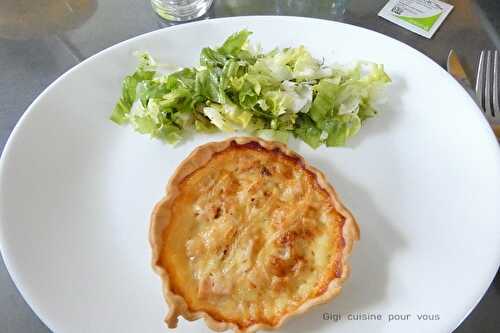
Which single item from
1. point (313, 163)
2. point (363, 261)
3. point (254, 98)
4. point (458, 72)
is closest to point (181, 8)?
point (254, 98)

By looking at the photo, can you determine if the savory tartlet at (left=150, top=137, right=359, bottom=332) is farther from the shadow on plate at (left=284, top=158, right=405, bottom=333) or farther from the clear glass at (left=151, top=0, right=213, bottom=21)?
the clear glass at (left=151, top=0, right=213, bottom=21)

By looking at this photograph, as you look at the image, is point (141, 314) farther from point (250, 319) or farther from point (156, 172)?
point (156, 172)

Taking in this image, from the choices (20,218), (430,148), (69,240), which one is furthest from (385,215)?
(20,218)

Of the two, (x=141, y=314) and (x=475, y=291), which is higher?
(x=475, y=291)

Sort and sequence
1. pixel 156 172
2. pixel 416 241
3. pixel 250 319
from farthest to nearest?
pixel 156 172, pixel 416 241, pixel 250 319

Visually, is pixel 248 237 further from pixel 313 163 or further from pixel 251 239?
pixel 313 163
